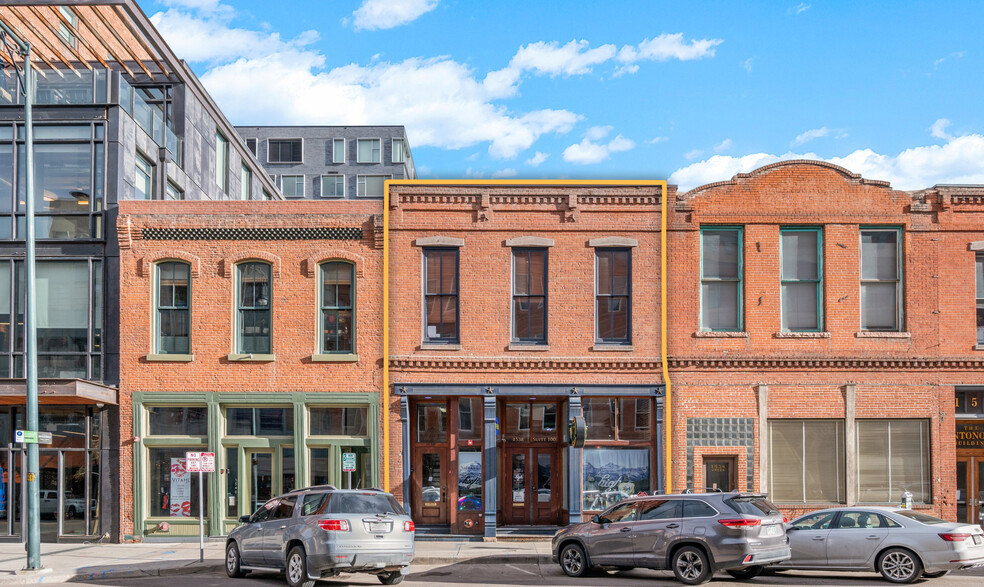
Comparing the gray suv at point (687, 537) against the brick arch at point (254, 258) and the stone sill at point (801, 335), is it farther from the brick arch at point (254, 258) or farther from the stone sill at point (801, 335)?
the brick arch at point (254, 258)

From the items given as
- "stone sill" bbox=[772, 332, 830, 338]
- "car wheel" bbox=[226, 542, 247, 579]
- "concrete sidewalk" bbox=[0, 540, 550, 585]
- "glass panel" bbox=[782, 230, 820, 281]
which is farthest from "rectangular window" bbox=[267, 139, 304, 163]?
"car wheel" bbox=[226, 542, 247, 579]

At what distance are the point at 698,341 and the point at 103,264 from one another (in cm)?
1441

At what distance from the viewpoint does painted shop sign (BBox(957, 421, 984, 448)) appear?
2420 cm

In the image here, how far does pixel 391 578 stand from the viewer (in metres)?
16.9

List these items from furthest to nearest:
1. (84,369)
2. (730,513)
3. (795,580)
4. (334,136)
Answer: (334,136), (84,369), (795,580), (730,513)

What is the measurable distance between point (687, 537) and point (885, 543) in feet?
11.7

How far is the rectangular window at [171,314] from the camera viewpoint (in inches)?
943

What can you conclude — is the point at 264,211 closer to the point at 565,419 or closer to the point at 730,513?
the point at 565,419

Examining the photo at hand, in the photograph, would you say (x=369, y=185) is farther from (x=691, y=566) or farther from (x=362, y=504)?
(x=691, y=566)

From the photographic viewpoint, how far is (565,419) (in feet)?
80.5

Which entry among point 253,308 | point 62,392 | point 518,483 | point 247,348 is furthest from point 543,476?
point 62,392

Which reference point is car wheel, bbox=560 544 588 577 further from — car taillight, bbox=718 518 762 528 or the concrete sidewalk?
car taillight, bbox=718 518 762 528

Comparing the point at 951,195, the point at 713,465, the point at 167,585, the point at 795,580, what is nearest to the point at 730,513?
the point at 795,580

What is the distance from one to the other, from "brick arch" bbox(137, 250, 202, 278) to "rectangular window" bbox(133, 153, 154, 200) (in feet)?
6.83
